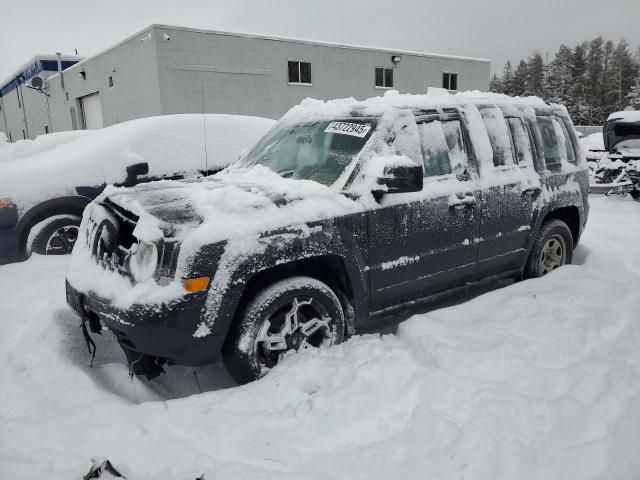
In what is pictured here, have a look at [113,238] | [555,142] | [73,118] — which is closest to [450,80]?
[73,118]

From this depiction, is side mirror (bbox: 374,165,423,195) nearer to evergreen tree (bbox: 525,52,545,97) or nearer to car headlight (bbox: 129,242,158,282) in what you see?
car headlight (bbox: 129,242,158,282)

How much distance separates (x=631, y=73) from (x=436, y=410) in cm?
7672

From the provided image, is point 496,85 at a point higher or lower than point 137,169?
higher

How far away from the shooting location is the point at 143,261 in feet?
9.72

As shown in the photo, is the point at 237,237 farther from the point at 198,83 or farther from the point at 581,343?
the point at 198,83

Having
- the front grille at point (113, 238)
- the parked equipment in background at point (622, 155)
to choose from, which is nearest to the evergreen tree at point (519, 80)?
the parked equipment in background at point (622, 155)

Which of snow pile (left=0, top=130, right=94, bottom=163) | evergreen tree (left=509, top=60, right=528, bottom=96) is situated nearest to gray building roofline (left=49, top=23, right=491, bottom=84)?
snow pile (left=0, top=130, right=94, bottom=163)

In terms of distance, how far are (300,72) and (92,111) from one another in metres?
10.9

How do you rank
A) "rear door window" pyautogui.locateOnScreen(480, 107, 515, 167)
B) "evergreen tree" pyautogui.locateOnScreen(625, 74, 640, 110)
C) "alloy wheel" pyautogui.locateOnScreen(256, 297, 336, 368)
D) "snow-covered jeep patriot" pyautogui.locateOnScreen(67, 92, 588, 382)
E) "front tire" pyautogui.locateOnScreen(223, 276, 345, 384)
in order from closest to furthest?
"snow-covered jeep patriot" pyautogui.locateOnScreen(67, 92, 588, 382)
"front tire" pyautogui.locateOnScreen(223, 276, 345, 384)
"alloy wheel" pyautogui.locateOnScreen(256, 297, 336, 368)
"rear door window" pyautogui.locateOnScreen(480, 107, 515, 167)
"evergreen tree" pyautogui.locateOnScreen(625, 74, 640, 110)

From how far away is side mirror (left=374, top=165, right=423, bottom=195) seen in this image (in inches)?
132

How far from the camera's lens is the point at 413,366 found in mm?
3145

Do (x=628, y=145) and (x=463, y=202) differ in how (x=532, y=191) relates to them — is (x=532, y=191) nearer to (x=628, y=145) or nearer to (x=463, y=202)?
(x=463, y=202)

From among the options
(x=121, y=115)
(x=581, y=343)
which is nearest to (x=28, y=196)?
(x=581, y=343)

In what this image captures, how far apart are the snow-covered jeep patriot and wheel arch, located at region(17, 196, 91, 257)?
2087 mm
